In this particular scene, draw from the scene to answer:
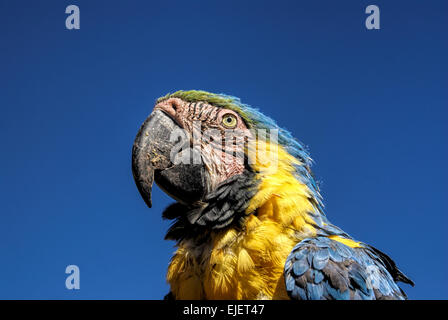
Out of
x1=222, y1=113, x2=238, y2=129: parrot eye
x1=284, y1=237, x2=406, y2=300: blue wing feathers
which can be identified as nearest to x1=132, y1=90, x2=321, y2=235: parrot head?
x1=222, y1=113, x2=238, y2=129: parrot eye

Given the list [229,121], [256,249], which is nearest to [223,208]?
[256,249]

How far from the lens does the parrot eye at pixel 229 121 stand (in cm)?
471

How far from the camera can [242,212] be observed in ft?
13.5

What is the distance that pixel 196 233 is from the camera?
4.33 metres

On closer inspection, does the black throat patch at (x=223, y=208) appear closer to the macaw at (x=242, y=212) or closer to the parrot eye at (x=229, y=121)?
the macaw at (x=242, y=212)

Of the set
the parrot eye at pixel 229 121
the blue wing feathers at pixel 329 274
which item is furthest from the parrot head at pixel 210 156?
the blue wing feathers at pixel 329 274

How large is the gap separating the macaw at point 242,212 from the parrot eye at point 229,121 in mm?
16

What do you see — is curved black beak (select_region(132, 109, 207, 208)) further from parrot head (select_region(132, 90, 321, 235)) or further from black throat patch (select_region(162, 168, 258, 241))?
black throat patch (select_region(162, 168, 258, 241))

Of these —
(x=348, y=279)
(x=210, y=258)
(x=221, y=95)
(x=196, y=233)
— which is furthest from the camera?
(x=221, y=95)

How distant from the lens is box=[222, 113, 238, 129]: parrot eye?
471 cm
